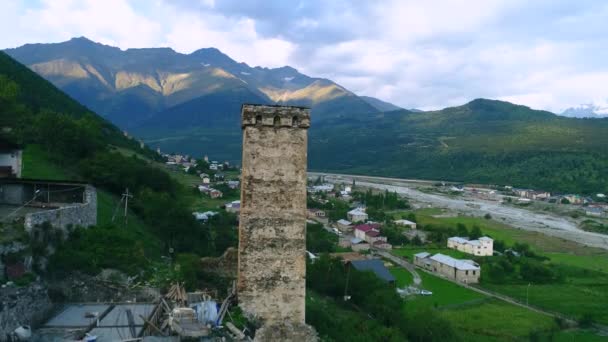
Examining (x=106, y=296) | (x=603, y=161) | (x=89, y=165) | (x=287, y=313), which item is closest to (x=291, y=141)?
(x=287, y=313)

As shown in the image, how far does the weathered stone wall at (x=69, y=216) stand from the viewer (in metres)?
16.2

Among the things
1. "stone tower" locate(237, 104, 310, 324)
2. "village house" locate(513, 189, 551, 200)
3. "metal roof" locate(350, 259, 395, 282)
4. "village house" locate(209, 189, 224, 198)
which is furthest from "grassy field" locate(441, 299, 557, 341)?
"village house" locate(513, 189, 551, 200)

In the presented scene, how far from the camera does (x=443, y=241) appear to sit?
61.8 metres

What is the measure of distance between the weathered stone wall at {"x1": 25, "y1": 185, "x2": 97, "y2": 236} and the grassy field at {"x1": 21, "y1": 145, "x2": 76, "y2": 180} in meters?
8.11

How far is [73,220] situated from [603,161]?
5437 inches

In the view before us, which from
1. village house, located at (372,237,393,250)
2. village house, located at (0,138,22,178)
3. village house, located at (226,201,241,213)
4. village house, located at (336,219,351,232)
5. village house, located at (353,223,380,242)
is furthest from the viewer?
village house, located at (336,219,351,232)

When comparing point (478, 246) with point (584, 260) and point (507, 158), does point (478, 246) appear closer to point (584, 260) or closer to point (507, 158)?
point (584, 260)

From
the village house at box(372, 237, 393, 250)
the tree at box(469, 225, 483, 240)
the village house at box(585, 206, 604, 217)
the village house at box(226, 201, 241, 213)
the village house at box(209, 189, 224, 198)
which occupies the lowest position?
the village house at box(372, 237, 393, 250)

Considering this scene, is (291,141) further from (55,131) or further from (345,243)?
(345,243)

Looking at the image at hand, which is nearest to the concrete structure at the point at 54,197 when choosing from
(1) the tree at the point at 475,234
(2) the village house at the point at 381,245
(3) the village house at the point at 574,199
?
(2) the village house at the point at 381,245

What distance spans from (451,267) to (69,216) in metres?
37.2

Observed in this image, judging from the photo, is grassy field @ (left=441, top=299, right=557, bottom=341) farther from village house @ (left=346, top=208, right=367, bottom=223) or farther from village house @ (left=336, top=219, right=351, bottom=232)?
village house @ (left=346, top=208, right=367, bottom=223)

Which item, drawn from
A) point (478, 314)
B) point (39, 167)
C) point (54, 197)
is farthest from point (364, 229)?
point (54, 197)

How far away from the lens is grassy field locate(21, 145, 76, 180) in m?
28.5
